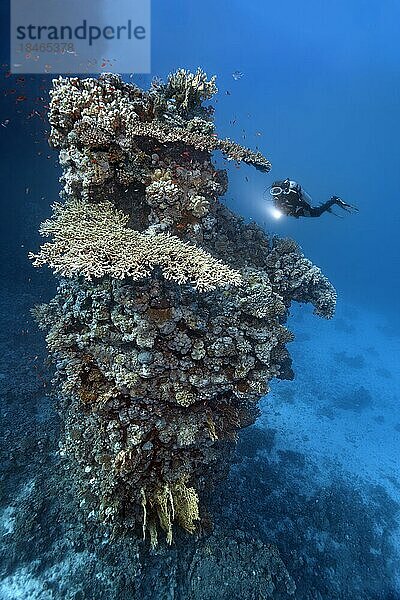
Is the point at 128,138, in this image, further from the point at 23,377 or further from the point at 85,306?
the point at 23,377

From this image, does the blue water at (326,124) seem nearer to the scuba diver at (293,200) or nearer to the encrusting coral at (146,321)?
the scuba diver at (293,200)

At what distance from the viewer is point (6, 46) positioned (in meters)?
16.5

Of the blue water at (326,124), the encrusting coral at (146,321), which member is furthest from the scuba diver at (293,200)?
the blue water at (326,124)

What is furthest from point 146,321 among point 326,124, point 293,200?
point 326,124

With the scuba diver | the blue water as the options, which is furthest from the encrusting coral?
the blue water

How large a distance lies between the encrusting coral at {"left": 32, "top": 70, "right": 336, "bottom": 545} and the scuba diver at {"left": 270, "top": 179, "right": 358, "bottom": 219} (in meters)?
0.63

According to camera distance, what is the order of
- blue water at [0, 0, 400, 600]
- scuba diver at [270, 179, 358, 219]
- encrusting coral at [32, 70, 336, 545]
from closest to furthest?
encrusting coral at [32, 70, 336, 545] < scuba diver at [270, 179, 358, 219] < blue water at [0, 0, 400, 600]

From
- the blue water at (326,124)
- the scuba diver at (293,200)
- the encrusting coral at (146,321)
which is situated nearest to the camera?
the encrusting coral at (146,321)

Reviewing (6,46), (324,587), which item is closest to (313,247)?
(6,46)

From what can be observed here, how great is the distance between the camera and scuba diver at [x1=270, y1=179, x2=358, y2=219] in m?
6.41

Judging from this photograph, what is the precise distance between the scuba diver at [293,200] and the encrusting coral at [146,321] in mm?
633

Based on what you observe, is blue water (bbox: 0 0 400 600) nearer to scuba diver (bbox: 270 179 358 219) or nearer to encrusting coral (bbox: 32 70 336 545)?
scuba diver (bbox: 270 179 358 219)

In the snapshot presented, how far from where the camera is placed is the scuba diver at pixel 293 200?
6406 mm

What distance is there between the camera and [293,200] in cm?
655
